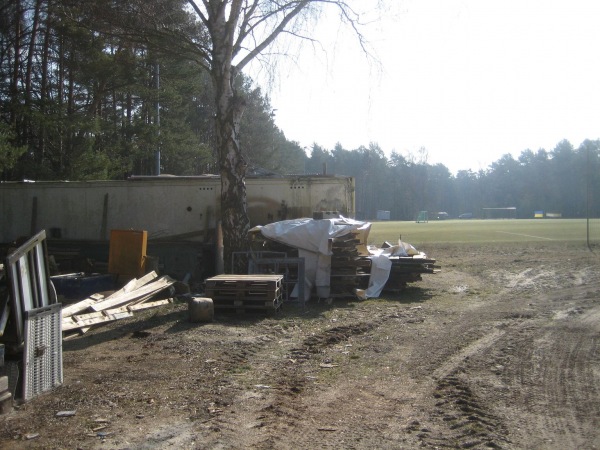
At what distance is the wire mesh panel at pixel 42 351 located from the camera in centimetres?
601

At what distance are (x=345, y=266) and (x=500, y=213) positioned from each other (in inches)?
4248

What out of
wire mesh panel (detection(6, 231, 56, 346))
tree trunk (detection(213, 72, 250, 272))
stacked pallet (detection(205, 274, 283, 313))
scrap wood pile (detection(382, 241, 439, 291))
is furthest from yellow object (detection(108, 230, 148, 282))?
wire mesh panel (detection(6, 231, 56, 346))

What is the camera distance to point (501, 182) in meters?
124

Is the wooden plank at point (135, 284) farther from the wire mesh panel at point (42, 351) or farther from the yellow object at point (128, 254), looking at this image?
the wire mesh panel at point (42, 351)

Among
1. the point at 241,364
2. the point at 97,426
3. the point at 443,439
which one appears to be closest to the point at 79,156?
the point at 241,364

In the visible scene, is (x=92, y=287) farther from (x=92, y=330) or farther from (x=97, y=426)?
(x=97, y=426)

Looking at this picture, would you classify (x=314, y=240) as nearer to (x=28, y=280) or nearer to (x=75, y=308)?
(x=75, y=308)

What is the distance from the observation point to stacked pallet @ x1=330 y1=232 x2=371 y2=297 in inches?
548

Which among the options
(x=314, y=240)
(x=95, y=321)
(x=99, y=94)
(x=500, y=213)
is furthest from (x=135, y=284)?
(x=500, y=213)

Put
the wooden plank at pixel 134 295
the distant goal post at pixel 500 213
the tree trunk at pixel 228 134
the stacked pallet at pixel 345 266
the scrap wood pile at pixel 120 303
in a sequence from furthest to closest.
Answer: the distant goal post at pixel 500 213 < the tree trunk at pixel 228 134 < the stacked pallet at pixel 345 266 < the wooden plank at pixel 134 295 < the scrap wood pile at pixel 120 303

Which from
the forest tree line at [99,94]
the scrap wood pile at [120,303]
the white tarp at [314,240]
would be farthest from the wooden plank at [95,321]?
the forest tree line at [99,94]

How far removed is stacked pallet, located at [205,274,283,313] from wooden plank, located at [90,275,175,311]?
182 centimetres

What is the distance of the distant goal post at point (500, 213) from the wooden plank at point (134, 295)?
343 ft

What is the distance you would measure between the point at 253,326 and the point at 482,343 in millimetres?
3926
